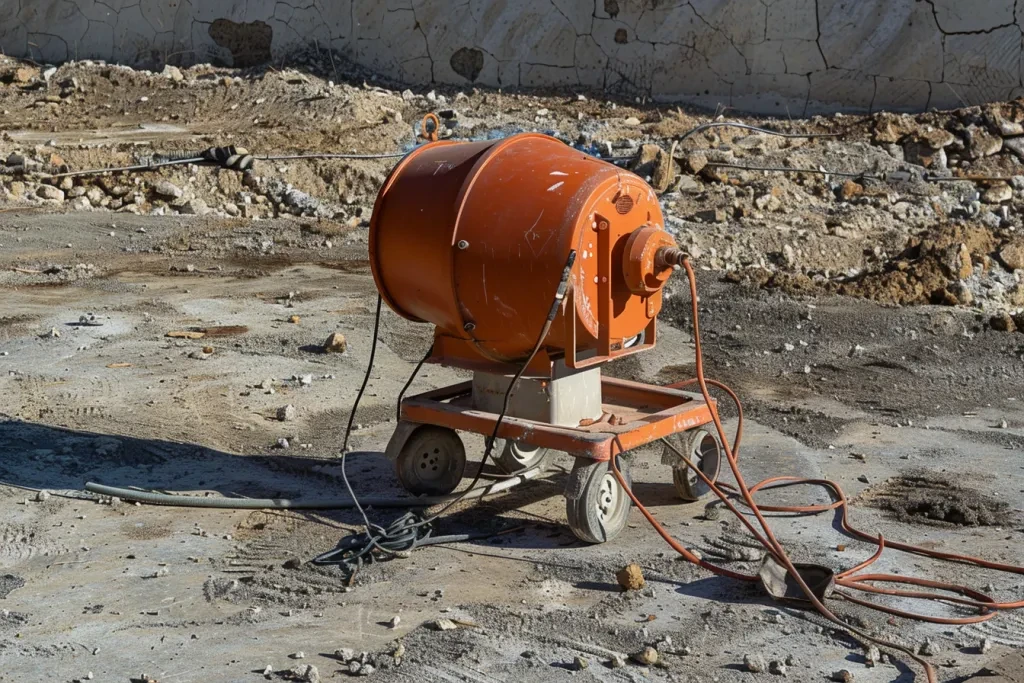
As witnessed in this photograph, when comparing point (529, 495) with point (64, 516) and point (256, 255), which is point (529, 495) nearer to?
point (64, 516)

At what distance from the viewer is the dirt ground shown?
3.92 metres

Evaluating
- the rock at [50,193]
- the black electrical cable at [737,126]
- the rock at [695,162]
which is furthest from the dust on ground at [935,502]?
the rock at [50,193]

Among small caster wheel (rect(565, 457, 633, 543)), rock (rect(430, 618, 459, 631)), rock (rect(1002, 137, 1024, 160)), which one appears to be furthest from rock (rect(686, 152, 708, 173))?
rock (rect(430, 618, 459, 631))

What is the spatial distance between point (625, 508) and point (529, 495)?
0.60 m

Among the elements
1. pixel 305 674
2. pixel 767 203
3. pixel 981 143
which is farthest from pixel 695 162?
pixel 305 674

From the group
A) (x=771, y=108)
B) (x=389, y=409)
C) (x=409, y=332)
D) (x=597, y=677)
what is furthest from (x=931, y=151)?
(x=597, y=677)

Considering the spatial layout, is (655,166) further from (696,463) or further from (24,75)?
(24,75)

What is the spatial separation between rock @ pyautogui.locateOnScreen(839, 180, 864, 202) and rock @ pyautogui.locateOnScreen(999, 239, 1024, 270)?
7.46 ft

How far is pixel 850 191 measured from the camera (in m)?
10.7

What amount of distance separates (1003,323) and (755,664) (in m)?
4.44

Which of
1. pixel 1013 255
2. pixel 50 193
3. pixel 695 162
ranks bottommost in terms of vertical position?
pixel 50 193

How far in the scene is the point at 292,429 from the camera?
5.90 meters

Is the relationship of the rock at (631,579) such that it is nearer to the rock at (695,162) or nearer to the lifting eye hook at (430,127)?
the lifting eye hook at (430,127)

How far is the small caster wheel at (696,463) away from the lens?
16.6 ft
